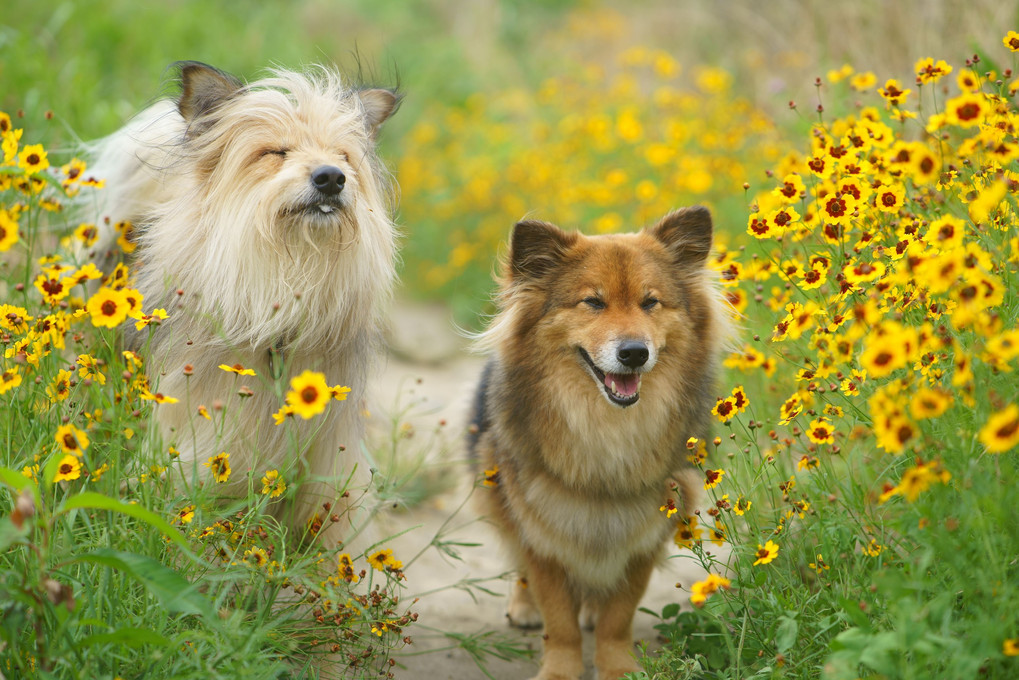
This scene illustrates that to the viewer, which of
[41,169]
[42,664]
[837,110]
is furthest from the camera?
[837,110]

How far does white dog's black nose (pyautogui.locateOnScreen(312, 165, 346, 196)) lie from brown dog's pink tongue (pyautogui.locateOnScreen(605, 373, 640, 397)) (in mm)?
1212

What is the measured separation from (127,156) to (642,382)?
103 inches

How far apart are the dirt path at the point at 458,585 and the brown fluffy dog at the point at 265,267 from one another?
1.60ft

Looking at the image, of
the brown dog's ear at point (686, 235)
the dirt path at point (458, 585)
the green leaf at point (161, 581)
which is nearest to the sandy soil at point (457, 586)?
the dirt path at point (458, 585)

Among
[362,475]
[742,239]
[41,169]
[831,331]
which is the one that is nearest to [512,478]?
[362,475]

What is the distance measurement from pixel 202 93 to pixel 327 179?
2.30 feet

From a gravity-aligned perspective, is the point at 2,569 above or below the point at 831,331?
below

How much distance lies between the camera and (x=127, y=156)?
3.91 m

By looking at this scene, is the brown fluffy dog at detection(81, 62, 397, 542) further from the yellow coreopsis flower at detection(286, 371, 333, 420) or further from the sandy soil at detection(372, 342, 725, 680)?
the yellow coreopsis flower at detection(286, 371, 333, 420)

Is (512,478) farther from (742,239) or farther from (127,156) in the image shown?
(742,239)

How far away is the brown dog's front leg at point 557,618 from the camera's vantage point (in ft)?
10.6

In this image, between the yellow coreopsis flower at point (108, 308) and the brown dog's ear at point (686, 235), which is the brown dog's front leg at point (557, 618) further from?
the yellow coreopsis flower at point (108, 308)

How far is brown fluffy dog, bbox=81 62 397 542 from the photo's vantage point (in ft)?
9.72

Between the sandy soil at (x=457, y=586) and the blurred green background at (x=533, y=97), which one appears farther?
the blurred green background at (x=533, y=97)
